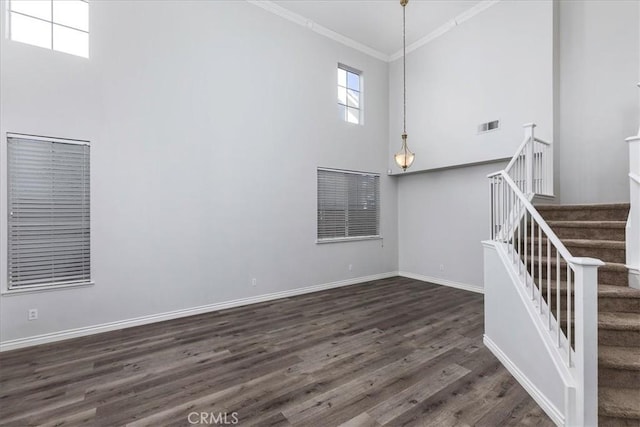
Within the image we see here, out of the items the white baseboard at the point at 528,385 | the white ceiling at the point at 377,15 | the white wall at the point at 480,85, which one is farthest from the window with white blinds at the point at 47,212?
the white wall at the point at 480,85

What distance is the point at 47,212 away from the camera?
128 inches

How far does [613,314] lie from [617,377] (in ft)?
1.78

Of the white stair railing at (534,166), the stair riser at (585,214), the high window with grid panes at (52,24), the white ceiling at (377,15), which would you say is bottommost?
the stair riser at (585,214)

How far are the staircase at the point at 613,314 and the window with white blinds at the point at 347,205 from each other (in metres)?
3.37

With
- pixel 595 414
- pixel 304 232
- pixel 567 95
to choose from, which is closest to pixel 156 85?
pixel 304 232

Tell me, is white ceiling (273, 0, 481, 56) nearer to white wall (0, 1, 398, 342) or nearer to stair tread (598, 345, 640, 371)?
white wall (0, 1, 398, 342)

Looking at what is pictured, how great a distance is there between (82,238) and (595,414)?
4891mm

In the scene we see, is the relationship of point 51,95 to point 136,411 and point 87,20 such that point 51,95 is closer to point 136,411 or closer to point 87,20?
point 87,20

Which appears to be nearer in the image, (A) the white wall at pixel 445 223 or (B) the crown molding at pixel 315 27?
(B) the crown molding at pixel 315 27

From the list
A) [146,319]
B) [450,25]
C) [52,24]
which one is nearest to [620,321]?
[146,319]

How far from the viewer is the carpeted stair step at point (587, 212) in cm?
320

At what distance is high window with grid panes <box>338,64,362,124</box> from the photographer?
5.93 m

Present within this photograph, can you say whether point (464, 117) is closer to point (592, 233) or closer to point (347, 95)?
point (347, 95)

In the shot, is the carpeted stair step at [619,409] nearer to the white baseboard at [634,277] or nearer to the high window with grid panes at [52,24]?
the white baseboard at [634,277]
